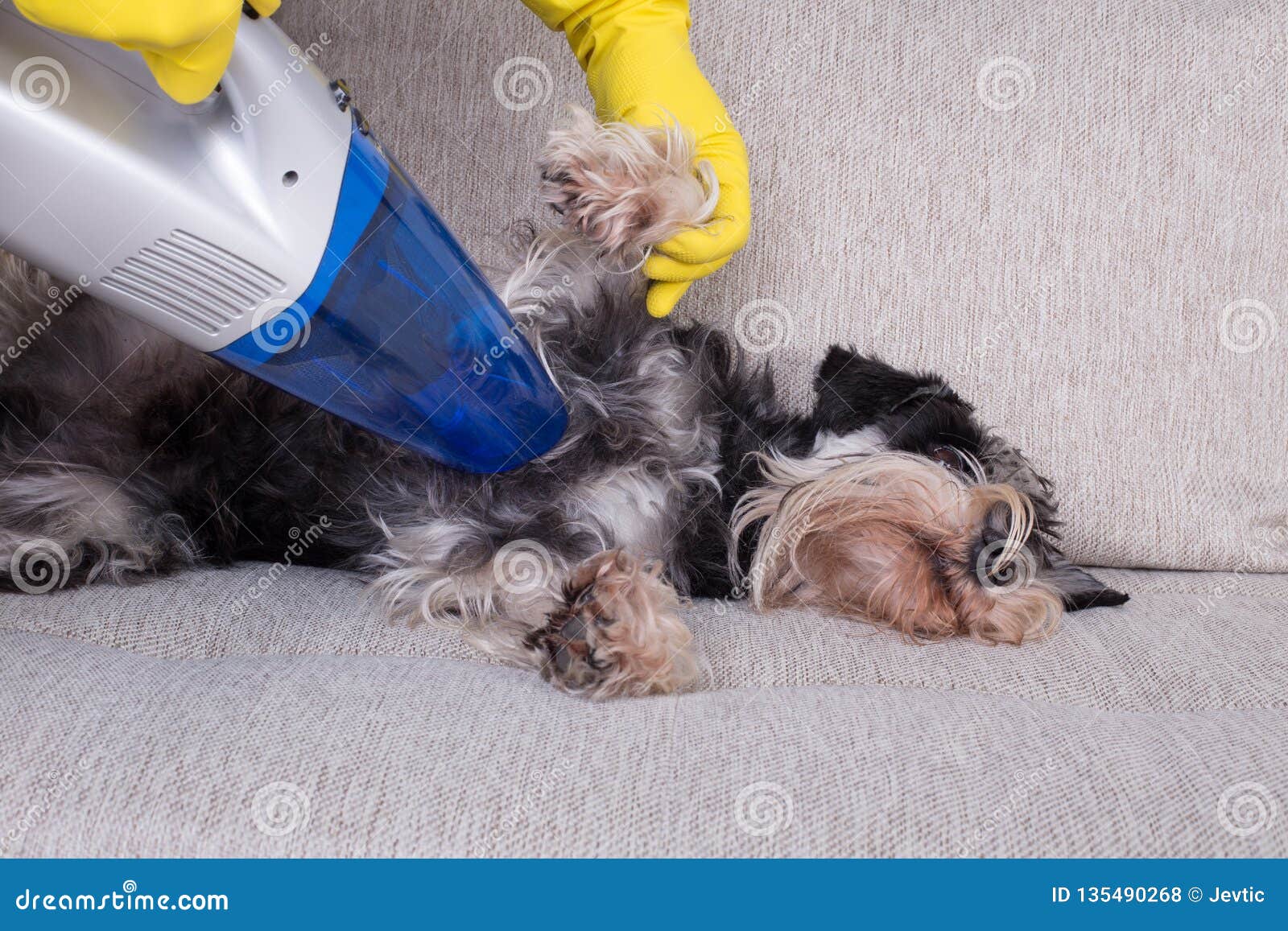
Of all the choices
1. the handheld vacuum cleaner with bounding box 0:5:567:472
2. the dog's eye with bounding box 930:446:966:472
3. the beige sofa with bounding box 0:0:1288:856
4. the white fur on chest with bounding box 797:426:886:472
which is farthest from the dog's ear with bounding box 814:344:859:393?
the handheld vacuum cleaner with bounding box 0:5:567:472

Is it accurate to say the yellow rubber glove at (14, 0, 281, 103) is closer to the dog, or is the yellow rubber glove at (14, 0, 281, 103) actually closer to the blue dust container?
the blue dust container

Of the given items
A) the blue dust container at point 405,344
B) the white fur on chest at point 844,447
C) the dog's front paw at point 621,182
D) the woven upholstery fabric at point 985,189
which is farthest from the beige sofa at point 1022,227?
the dog's front paw at point 621,182

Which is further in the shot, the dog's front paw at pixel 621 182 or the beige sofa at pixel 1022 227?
the beige sofa at pixel 1022 227

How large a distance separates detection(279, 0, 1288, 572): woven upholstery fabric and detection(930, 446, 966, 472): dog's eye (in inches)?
20.0

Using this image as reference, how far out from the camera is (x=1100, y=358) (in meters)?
2.24

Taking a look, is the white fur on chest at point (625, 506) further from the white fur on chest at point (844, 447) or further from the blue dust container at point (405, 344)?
the white fur on chest at point (844, 447)

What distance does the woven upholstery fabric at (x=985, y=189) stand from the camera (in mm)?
2230

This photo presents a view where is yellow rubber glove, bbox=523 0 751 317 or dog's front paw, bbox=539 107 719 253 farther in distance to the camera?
yellow rubber glove, bbox=523 0 751 317

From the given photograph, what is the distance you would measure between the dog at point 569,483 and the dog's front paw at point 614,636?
13 cm

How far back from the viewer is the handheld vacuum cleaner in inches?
43.3

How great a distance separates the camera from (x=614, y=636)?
150 cm

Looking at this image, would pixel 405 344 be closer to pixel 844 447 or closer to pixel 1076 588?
pixel 844 447

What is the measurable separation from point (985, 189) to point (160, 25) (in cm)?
179

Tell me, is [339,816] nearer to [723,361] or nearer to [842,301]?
[723,361]
